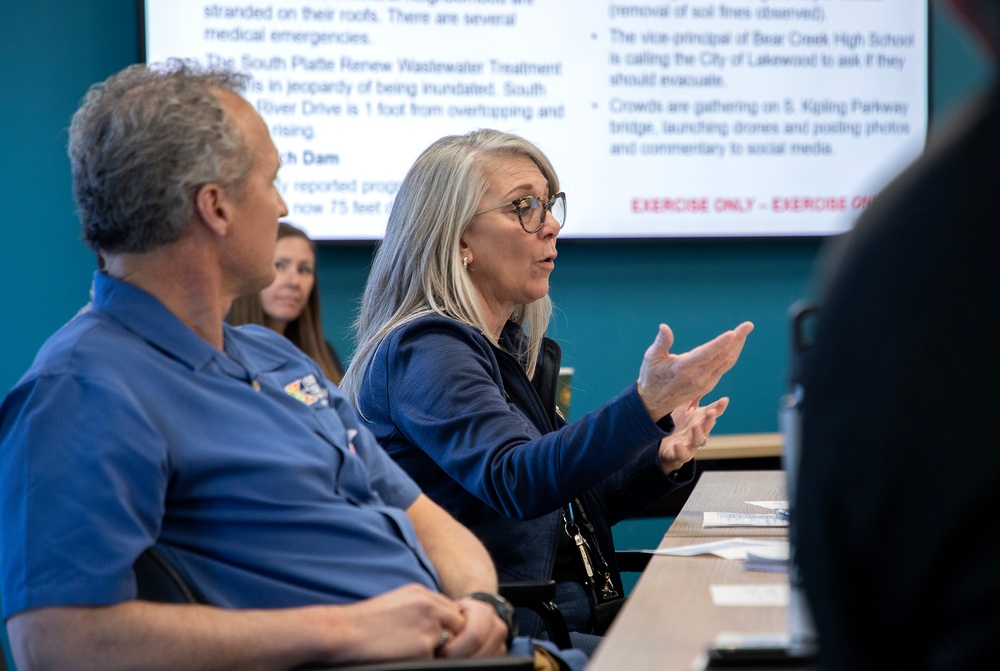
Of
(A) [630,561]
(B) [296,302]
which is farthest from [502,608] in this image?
(B) [296,302]

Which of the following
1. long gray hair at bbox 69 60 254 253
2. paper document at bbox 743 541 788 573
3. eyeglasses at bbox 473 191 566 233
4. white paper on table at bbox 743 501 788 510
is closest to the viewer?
long gray hair at bbox 69 60 254 253

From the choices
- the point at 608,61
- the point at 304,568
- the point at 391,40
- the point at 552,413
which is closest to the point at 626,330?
the point at 608,61

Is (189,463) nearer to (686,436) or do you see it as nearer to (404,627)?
(404,627)

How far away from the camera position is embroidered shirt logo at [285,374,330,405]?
1474 millimetres

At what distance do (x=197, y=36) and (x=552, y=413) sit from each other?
1.86 meters

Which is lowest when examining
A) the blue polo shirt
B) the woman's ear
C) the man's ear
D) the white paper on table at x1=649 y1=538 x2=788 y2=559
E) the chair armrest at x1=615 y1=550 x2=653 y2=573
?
the chair armrest at x1=615 y1=550 x2=653 y2=573

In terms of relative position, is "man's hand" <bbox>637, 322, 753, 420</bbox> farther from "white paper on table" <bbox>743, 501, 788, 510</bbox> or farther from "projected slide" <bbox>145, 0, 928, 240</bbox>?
"projected slide" <bbox>145, 0, 928, 240</bbox>

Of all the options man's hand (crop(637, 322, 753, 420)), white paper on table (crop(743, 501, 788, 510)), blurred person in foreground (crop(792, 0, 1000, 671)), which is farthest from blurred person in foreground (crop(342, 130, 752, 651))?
blurred person in foreground (crop(792, 0, 1000, 671))

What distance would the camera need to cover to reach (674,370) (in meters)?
1.60

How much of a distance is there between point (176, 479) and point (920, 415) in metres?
0.88

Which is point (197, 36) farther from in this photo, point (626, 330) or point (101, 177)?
point (101, 177)

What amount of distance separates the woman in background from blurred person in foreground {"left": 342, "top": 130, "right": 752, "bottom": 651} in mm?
1147

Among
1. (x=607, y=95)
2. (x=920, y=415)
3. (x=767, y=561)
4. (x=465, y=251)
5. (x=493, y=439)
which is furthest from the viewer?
(x=607, y=95)

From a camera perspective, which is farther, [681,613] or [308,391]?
[308,391]
